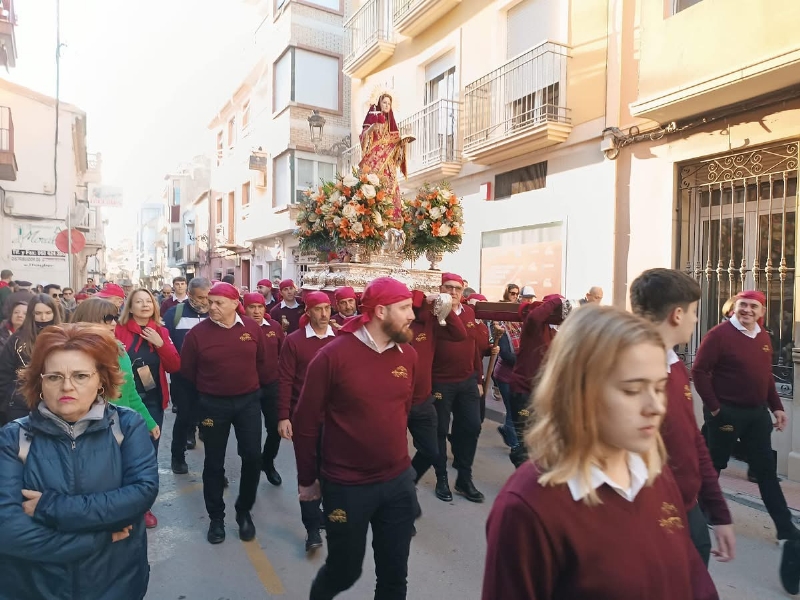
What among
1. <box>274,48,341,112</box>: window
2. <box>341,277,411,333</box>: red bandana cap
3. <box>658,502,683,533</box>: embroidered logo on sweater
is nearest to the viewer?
<box>658,502,683,533</box>: embroidered logo on sweater

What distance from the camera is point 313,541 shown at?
13.8 feet

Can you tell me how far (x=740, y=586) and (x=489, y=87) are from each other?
9.16 m

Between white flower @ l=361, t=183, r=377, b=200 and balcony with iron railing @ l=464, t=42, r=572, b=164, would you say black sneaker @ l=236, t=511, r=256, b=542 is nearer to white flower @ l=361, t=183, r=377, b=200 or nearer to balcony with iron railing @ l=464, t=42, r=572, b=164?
white flower @ l=361, t=183, r=377, b=200

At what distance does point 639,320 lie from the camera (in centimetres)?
151

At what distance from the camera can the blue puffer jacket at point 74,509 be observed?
2.07 meters

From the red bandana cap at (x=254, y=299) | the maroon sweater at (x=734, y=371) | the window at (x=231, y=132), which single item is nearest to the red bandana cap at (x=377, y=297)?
the maroon sweater at (x=734, y=371)

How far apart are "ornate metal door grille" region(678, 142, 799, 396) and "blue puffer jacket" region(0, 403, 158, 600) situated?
6643 mm

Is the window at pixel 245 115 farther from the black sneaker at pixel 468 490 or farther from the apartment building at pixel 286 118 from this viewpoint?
the black sneaker at pixel 468 490

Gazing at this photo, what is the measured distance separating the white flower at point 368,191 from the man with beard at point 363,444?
3413mm

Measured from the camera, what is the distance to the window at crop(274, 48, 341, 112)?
58.8 feet

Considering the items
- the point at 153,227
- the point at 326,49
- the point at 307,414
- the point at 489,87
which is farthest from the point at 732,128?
the point at 153,227

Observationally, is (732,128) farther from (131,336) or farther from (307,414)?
(131,336)

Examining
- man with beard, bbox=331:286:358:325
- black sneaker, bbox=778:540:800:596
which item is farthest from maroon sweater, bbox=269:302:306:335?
black sneaker, bbox=778:540:800:596

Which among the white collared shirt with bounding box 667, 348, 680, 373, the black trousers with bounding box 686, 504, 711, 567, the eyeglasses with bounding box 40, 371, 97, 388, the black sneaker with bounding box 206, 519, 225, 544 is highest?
the white collared shirt with bounding box 667, 348, 680, 373
